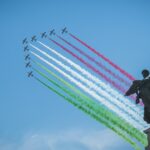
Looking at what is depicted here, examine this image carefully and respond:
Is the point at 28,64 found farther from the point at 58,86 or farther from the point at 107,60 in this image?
the point at 107,60

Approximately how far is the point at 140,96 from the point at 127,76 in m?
35.5

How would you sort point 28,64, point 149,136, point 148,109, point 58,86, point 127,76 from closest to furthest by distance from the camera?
point 148,109 < point 149,136 < point 127,76 < point 58,86 < point 28,64

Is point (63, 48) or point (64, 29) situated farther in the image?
point (64, 29)

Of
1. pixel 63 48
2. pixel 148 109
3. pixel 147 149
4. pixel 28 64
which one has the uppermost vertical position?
pixel 28 64

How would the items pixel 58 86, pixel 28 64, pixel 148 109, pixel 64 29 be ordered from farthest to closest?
pixel 28 64
pixel 64 29
pixel 58 86
pixel 148 109

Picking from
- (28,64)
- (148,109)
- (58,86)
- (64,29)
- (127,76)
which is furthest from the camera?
(28,64)

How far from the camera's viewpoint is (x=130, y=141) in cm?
5112

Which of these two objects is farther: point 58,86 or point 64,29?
point 64,29

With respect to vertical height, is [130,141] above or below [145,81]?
above

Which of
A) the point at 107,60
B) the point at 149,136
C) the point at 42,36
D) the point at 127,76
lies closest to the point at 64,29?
the point at 42,36

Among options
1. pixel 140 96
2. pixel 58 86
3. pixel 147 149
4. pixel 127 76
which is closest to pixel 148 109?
pixel 140 96

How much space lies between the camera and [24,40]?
7212 centimetres

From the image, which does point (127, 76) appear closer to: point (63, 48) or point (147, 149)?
point (63, 48)

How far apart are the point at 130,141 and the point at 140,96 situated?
3694 centimetres
